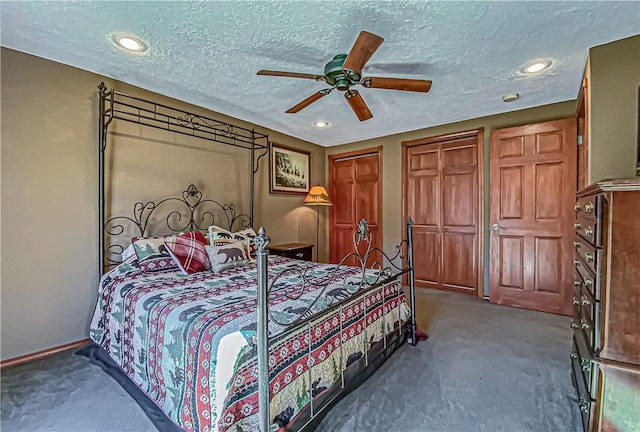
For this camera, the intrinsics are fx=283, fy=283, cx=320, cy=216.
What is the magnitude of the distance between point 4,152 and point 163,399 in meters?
2.23

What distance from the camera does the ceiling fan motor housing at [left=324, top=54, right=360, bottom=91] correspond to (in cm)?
211

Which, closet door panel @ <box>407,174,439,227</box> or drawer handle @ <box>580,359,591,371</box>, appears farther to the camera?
closet door panel @ <box>407,174,439,227</box>

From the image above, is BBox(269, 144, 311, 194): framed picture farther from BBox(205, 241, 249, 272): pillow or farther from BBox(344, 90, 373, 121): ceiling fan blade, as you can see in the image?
BBox(344, 90, 373, 121): ceiling fan blade

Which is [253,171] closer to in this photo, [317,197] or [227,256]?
[317,197]

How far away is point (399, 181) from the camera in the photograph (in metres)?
4.66

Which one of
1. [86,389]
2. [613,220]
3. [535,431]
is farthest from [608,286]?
[86,389]

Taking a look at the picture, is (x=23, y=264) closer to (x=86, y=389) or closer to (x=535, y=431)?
(x=86, y=389)

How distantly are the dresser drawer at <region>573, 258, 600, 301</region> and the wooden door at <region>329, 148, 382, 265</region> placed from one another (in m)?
3.21

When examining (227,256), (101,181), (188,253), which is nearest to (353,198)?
(227,256)

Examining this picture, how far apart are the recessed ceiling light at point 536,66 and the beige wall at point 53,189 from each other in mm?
3667

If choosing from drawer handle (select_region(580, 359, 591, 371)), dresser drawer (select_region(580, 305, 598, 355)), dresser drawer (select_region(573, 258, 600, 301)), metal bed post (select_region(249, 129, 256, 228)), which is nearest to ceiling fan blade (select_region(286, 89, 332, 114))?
metal bed post (select_region(249, 129, 256, 228))

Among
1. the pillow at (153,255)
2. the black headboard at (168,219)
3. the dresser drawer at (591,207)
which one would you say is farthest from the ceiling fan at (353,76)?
the black headboard at (168,219)

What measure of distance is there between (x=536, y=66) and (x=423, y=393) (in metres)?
2.88

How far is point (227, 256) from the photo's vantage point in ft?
8.78
